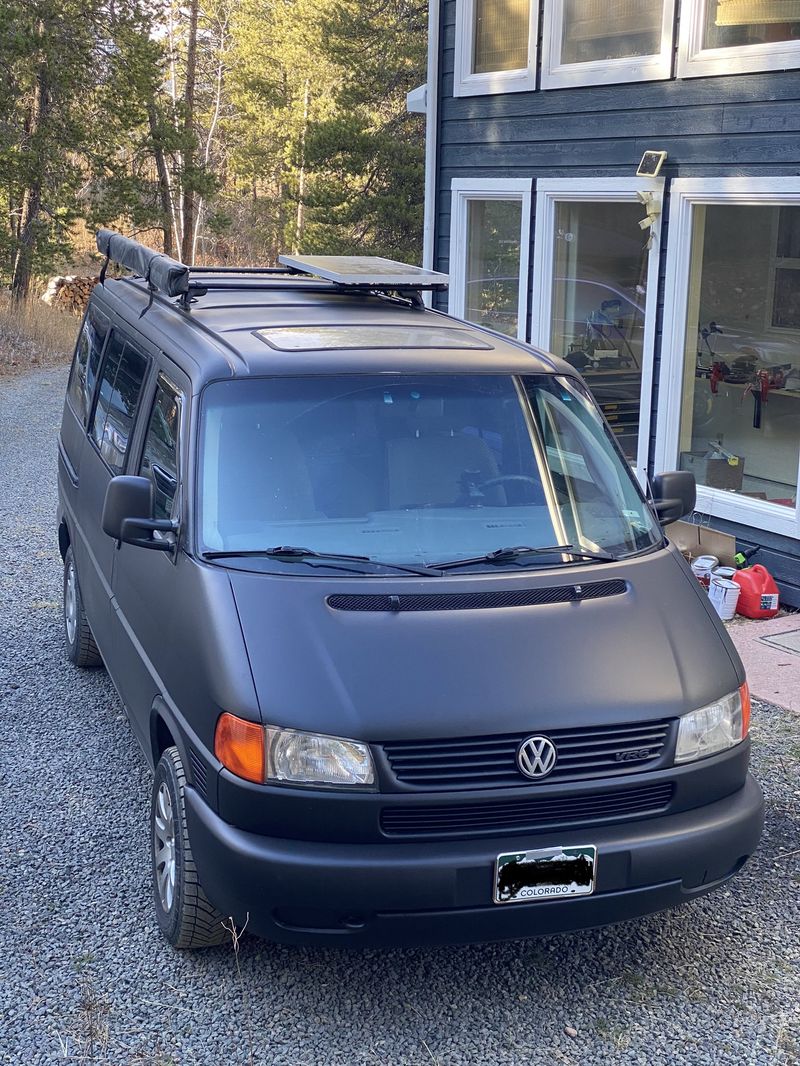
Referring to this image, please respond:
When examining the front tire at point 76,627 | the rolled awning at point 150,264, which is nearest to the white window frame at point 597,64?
the rolled awning at point 150,264

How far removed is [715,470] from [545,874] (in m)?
5.65

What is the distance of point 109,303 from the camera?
241 inches

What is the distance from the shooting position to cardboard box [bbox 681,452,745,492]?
828 cm

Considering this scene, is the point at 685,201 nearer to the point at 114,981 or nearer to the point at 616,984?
the point at 616,984

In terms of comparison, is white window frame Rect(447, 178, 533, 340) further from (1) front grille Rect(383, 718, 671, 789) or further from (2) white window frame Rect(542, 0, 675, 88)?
(1) front grille Rect(383, 718, 671, 789)

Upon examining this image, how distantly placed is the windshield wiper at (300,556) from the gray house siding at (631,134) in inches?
177

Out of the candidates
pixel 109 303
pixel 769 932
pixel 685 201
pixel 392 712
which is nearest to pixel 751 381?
pixel 685 201

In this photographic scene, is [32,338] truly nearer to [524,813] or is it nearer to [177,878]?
[177,878]

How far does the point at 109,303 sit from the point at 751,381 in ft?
14.8

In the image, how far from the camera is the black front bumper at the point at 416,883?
3197mm

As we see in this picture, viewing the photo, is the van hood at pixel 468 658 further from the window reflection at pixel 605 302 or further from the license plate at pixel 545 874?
the window reflection at pixel 605 302

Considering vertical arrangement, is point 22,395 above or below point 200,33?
below

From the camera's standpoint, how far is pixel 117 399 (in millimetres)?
5355

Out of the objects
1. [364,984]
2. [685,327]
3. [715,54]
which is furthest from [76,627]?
[715,54]
